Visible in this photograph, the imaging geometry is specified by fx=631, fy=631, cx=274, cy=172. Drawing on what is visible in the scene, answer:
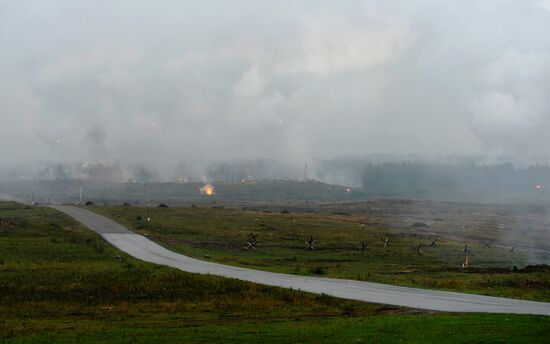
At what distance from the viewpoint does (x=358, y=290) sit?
154 ft

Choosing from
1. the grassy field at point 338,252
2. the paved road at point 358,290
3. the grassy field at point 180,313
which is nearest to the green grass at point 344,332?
the grassy field at point 180,313

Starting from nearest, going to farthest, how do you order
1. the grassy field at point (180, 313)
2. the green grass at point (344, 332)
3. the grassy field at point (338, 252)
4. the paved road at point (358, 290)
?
1. the green grass at point (344, 332)
2. the grassy field at point (180, 313)
3. the paved road at point (358, 290)
4. the grassy field at point (338, 252)

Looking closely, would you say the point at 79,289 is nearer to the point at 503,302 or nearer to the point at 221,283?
the point at 221,283

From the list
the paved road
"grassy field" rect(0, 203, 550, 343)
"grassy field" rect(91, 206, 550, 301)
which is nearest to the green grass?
"grassy field" rect(0, 203, 550, 343)

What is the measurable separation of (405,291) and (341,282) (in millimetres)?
6441

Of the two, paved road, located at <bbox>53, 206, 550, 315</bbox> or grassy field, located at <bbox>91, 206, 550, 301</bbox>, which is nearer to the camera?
paved road, located at <bbox>53, 206, 550, 315</bbox>

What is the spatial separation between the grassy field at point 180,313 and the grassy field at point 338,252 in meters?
12.4

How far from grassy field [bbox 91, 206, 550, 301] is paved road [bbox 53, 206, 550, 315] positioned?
3.21m

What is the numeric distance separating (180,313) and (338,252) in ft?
171

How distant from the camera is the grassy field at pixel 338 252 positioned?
2175 inches

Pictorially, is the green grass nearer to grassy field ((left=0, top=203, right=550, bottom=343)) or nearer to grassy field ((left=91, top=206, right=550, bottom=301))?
grassy field ((left=0, top=203, right=550, bottom=343))

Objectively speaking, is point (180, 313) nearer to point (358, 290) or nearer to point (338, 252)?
point (358, 290)

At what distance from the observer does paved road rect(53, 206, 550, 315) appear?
129 feet

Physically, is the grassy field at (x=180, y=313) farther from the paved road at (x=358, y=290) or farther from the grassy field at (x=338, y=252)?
the grassy field at (x=338, y=252)
